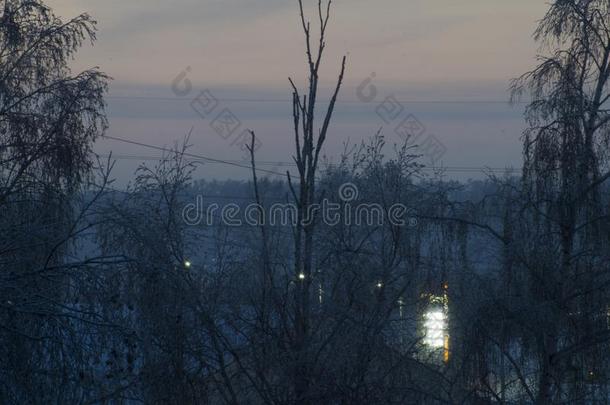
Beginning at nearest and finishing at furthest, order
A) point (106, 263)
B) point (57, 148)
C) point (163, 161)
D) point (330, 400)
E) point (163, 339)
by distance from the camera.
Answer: point (330, 400) < point (106, 263) < point (163, 339) < point (57, 148) < point (163, 161)

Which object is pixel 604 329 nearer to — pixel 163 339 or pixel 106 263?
pixel 163 339

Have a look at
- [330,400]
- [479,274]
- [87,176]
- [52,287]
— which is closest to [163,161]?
[87,176]

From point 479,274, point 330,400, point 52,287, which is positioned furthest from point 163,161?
point 330,400

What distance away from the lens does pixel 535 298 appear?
11.2 meters

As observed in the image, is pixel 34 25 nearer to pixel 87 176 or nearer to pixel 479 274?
pixel 87 176

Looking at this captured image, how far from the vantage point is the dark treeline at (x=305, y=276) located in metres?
5.10

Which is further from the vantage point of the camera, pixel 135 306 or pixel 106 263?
pixel 135 306

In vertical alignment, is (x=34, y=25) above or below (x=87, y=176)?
above

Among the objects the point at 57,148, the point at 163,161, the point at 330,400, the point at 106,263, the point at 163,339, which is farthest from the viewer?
the point at 163,161

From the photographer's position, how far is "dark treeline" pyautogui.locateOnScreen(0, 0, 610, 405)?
510 centimetres

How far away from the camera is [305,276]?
15.9ft

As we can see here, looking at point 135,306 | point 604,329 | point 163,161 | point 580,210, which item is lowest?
point 604,329

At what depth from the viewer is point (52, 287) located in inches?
233

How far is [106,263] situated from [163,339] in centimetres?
89
